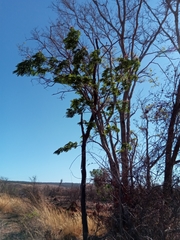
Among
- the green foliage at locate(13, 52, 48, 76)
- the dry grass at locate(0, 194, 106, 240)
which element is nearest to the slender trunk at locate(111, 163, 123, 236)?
the dry grass at locate(0, 194, 106, 240)

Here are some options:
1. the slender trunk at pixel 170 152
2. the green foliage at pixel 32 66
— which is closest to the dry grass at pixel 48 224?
the slender trunk at pixel 170 152

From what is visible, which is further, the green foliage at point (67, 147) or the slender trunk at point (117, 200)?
the green foliage at point (67, 147)

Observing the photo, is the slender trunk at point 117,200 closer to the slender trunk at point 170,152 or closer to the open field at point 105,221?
the open field at point 105,221

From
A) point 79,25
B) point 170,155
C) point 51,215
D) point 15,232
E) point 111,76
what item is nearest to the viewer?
point 170,155

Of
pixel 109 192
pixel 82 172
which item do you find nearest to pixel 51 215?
pixel 82 172

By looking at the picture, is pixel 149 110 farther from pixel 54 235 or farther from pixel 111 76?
pixel 54 235

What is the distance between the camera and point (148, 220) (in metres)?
6.43

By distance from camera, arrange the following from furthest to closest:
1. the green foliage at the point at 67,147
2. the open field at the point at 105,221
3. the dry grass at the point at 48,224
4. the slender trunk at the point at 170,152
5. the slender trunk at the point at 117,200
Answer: the dry grass at the point at 48,224 < the green foliage at the point at 67,147 < the slender trunk at the point at 117,200 < the slender trunk at the point at 170,152 < the open field at the point at 105,221

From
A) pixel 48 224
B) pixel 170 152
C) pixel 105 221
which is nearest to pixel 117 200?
pixel 105 221

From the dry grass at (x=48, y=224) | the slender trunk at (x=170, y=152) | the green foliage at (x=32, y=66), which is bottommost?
the dry grass at (x=48, y=224)

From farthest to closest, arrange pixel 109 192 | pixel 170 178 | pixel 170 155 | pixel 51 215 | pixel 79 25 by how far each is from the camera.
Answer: pixel 79 25
pixel 51 215
pixel 170 155
pixel 109 192
pixel 170 178

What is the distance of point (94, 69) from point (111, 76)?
496mm

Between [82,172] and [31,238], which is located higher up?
[82,172]

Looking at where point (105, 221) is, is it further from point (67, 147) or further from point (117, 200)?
point (67, 147)
